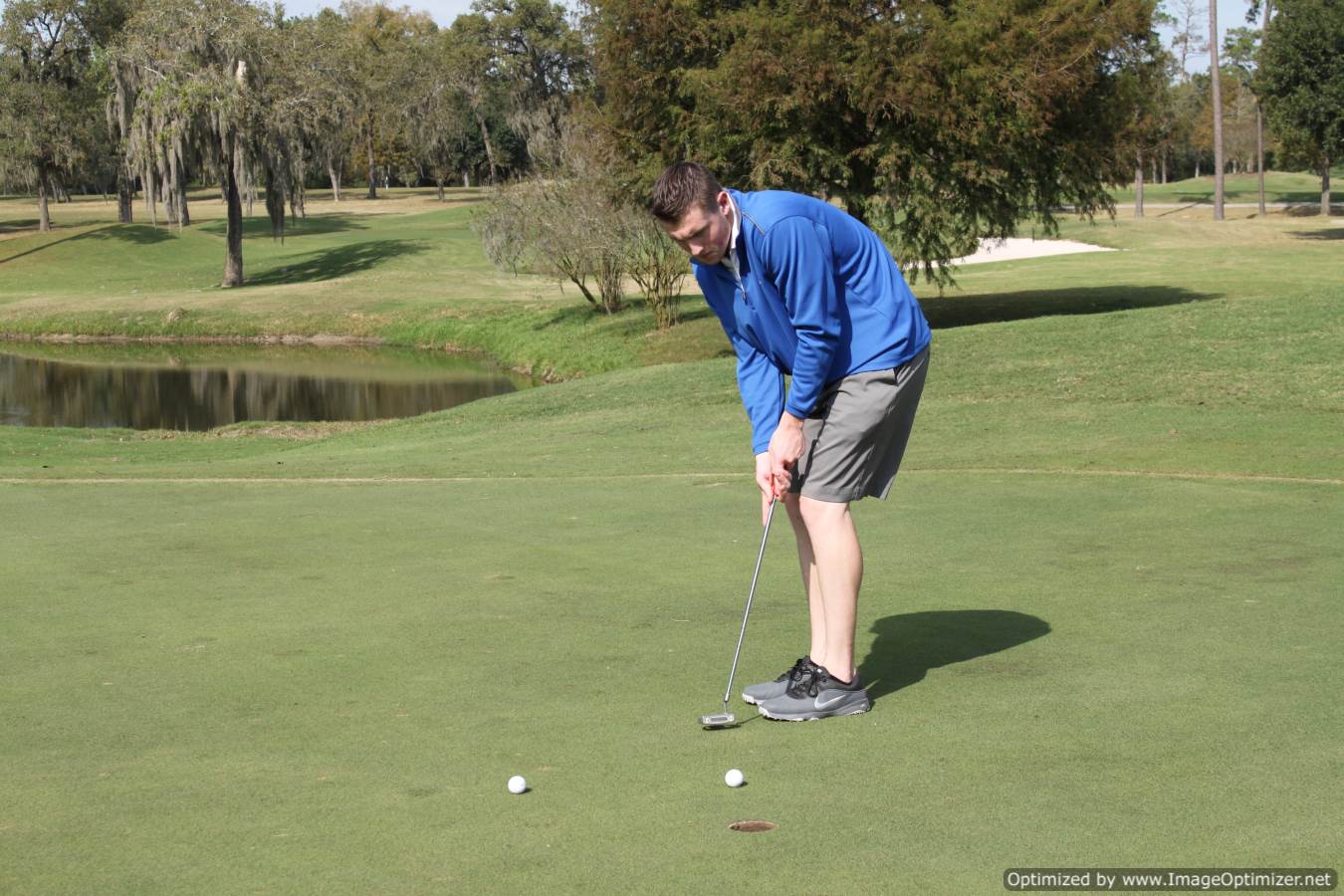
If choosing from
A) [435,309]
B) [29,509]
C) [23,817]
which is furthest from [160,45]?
[23,817]

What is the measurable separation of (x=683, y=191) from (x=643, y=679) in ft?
6.00

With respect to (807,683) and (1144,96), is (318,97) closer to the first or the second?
(1144,96)

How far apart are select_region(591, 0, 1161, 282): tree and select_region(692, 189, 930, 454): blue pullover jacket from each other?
21.3 meters

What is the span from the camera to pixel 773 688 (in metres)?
5.00

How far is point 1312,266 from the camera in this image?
3825 centimetres

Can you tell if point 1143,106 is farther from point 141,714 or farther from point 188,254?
point 188,254

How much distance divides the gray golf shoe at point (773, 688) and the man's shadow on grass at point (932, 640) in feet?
0.97

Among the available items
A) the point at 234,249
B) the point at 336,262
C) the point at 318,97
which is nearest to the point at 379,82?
the point at 336,262

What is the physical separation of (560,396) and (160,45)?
99.5 feet

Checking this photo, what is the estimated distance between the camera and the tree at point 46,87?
200ft

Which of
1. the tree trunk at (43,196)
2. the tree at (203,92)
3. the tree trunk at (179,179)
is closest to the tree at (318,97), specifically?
the tree at (203,92)

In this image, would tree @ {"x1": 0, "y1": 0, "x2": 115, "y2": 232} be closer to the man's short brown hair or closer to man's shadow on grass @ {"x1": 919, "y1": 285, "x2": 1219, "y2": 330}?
man's shadow on grass @ {"x1": 919, "y1": 285, "x2": 1219, "y2": 330}

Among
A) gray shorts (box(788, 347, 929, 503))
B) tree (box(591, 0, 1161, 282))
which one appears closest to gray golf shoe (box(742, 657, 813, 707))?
gray shorts (box(788, 347, 929, 503))

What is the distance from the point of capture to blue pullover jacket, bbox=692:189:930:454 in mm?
4598
